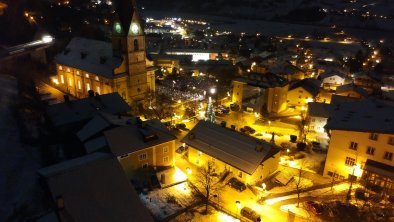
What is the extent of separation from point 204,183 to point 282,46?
10789 cm

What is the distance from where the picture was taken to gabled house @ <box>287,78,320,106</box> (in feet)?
196

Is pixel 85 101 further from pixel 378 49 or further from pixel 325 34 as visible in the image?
pixel 325 34

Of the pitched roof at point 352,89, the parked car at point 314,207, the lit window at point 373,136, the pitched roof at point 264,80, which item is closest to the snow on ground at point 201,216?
the parked car at point 314,207

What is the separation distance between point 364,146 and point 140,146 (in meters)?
24.6

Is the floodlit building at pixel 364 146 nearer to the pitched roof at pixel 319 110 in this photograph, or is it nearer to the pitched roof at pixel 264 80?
the pitched roof at pixel 319 110

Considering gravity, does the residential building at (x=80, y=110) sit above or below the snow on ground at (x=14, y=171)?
above

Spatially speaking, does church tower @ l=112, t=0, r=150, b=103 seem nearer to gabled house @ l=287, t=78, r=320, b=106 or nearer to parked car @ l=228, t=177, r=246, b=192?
parked car @ l=228, t=177, r=246, b=192

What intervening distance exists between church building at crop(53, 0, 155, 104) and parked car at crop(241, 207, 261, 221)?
3282 cm

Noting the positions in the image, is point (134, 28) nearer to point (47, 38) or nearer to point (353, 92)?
point (353, 92)

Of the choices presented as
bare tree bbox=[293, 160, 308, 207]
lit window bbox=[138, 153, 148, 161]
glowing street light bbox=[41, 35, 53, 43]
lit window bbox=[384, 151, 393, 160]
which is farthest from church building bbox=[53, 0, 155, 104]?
lit window bbox=[384, 151, 393, 160]

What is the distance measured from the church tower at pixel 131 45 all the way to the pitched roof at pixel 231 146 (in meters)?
20.1

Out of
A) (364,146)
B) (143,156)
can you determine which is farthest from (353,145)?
(143,156)

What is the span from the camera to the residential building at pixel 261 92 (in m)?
56.8

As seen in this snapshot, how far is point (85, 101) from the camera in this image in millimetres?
43156
